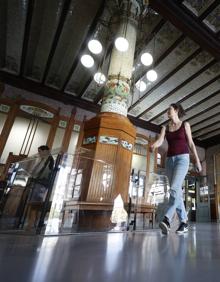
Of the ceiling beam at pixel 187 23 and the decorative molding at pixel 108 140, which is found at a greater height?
the ceiling beam at pixel 187 23

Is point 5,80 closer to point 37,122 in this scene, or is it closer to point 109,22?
point 37,122

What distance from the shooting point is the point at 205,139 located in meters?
9.26

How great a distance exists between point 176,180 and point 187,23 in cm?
352

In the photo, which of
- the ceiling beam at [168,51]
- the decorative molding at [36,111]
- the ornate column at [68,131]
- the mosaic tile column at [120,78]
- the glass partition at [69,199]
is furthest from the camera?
the ornate column at [68,131]

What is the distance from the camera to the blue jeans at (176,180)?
71.7 inches

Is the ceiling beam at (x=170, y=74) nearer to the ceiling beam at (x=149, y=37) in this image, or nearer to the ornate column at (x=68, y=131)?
the ceiling beam at (x=149, y=37)

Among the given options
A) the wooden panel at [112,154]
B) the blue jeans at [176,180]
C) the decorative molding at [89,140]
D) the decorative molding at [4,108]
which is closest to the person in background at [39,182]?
the wooden panel at [112,154]

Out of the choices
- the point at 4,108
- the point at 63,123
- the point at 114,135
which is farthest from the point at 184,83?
the point at 4,108

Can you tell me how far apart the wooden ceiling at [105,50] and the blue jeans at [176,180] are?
319cm

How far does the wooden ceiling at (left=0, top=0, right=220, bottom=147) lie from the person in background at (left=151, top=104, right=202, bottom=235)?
2883 millimetres

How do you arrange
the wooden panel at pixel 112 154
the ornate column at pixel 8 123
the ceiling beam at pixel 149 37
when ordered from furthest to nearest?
1. the ornate column at pixel 8 123
2. the ceiling beam at pixel 149 37
3. the wooden panel at pixel 112 154

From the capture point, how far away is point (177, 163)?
191cm

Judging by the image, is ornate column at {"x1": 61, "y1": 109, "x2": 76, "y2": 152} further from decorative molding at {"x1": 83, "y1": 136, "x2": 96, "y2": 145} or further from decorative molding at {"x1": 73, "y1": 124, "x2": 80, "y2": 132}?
decorative molding at {"x1": 83, "y1": 136, "x2": 96, "y2": 145}

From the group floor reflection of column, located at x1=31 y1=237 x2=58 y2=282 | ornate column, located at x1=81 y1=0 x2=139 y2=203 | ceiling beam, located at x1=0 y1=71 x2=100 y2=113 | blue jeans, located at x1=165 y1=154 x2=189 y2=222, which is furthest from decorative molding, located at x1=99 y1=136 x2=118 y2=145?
ceiling beam, located at x1=0 y1=71 x2=100 y2=113
